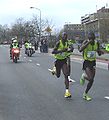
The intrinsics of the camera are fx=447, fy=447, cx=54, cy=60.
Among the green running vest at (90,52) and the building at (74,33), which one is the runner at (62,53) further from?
the building at (74,33)

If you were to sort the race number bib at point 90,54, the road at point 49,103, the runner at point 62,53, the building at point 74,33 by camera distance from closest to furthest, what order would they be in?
the road at point 49,103
the race number bib at point 90,54
the runner at point 62,53
the building at point 74,33

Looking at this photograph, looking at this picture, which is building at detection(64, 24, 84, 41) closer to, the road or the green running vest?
the road

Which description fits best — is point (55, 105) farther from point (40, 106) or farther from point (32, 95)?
point (32, 95)

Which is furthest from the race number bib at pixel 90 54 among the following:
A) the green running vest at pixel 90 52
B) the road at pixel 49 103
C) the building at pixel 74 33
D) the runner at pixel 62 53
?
the building at pixel 74 33

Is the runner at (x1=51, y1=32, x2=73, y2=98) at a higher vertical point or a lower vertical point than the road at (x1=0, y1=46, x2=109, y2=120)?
higher

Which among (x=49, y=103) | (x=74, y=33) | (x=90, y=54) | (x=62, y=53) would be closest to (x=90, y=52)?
(x=90, y=54)

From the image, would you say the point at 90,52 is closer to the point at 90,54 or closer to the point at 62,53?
the point at 90,54

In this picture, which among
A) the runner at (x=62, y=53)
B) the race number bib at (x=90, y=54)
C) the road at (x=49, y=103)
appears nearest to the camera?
the road at (x=49, y=103)

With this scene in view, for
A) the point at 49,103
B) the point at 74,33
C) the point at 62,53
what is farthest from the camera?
the point at 74,33

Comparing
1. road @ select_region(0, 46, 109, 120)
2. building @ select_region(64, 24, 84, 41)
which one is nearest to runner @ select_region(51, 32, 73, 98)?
road @ select_region(0, 46, 109, 120)

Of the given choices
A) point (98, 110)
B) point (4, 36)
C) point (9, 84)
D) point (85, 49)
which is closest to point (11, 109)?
point (98, 110)

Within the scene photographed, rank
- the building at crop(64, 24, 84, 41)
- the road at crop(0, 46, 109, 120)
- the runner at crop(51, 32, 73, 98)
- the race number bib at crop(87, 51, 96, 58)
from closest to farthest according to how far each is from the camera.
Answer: the road at crop(0, 46, 109, 120), the race number bib at crop(87, 51, 96, 58), the runner at crop(51, 32, 73, 98), the building at crop(64, 24, 84, 41)

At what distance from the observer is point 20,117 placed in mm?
9141

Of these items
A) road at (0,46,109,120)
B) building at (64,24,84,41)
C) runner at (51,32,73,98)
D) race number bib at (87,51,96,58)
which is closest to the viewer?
road at (0,46,109,120)
